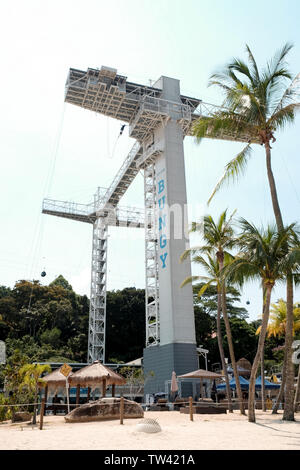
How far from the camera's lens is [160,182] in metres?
29.5

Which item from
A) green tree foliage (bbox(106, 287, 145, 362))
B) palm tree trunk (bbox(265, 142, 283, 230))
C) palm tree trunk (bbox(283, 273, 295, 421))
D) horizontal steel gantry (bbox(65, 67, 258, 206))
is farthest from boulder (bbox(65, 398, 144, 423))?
green tree foliage (bbox(106, 287, 145, 362))

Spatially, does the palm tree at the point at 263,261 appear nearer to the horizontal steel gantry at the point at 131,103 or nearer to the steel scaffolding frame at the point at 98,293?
the horizontal steel gantry at the point at 131,103

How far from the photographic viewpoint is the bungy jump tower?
26.5 metres

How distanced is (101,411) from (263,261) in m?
7.32

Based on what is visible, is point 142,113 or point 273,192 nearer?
point 273,192

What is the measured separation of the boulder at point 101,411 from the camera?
13.9 m

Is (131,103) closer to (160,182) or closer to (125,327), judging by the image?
(160,182)

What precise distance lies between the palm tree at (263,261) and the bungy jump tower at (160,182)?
13.2 m

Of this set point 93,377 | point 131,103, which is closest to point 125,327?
point 131,103

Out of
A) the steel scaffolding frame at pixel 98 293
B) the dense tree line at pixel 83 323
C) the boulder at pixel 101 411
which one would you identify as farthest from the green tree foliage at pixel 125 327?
the boulder at pixel 101 411

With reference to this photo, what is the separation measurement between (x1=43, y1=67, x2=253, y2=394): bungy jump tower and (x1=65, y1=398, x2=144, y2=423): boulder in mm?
11053

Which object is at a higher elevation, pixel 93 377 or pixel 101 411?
pixel 93 377

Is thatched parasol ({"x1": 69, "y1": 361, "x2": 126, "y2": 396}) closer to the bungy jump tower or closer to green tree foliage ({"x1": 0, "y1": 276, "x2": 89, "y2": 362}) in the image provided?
the bungy jump tower
